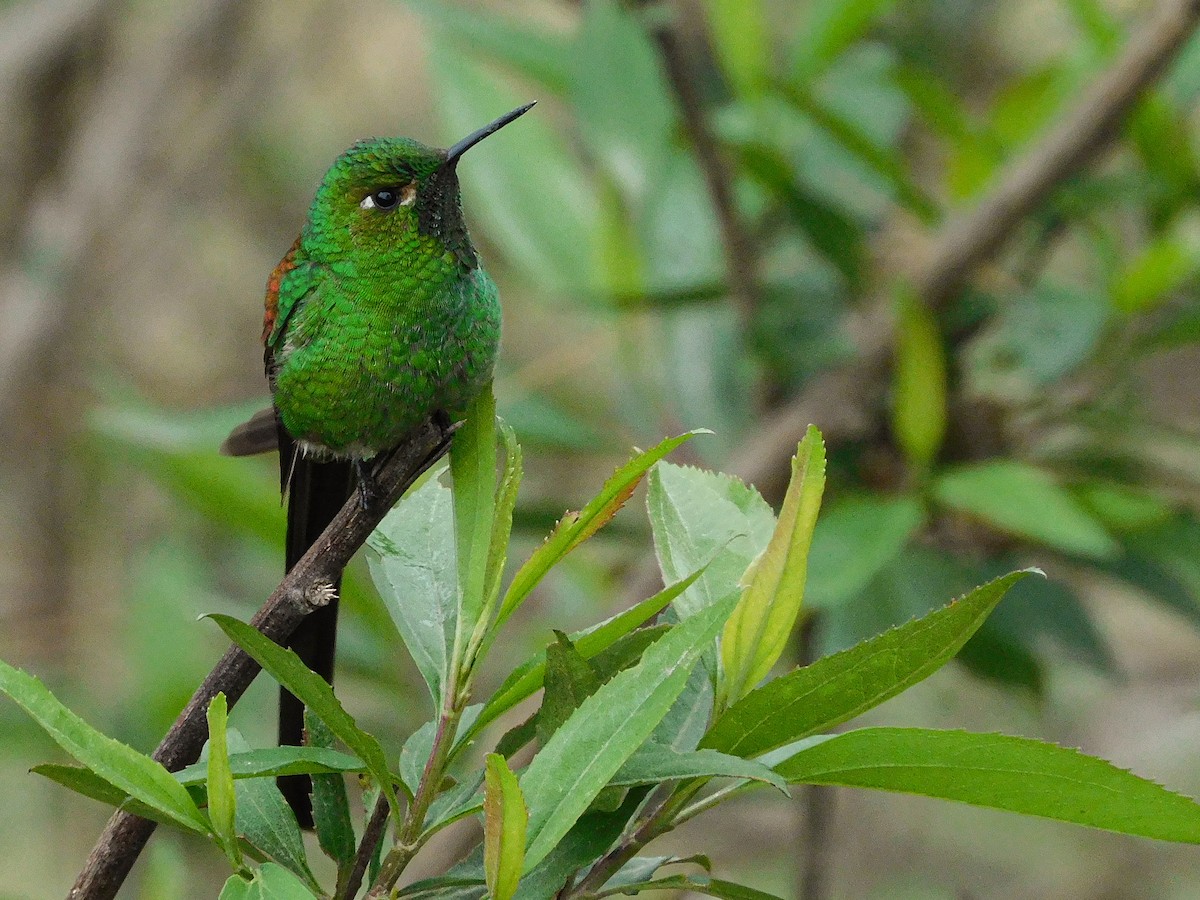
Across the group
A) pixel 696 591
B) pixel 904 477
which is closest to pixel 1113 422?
pixel 904 477

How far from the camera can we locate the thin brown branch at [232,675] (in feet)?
3.42

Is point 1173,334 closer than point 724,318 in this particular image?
Yes

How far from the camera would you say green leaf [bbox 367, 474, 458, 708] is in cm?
116

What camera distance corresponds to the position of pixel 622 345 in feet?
11.2

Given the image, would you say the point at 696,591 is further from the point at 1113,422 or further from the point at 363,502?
the point at 1113,422

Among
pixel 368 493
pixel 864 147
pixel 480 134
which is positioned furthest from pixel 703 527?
pixel 864 147

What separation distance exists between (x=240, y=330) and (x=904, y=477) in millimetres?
3876

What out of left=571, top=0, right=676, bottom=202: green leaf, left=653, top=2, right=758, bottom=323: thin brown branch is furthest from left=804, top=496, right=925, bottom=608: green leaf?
left=571, top=0, right=676, bottom=202: green leaf

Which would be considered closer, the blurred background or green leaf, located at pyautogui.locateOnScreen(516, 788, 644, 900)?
green leaf, located at pyautogui.locateOnScreen(516, 788, 644, 900)

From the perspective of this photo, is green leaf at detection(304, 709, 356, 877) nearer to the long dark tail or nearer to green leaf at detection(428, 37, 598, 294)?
the long dark tail

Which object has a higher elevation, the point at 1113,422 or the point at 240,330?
the point at 240,330

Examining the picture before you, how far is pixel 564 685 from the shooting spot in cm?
100

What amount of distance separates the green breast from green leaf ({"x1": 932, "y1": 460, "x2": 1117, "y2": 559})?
1.08 meters

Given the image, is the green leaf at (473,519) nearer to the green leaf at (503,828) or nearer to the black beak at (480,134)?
the green leaf at (503,828)
